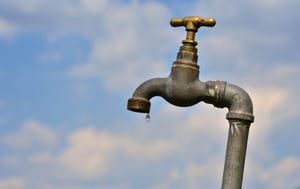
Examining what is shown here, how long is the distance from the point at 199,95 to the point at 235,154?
2.66 feet

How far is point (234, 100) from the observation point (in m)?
6.63

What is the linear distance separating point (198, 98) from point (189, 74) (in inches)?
11.8

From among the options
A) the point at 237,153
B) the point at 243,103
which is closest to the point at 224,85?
the point at 243,103

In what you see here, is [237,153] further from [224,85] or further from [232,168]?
[224,85]

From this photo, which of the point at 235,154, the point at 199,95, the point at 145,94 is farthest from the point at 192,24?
the point at 235,154

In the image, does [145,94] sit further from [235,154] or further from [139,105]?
[235,154]

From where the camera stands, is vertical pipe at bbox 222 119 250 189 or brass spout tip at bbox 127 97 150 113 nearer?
vertical pipe at bbox 222 119 250 189

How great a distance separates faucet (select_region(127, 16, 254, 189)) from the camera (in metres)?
6.46

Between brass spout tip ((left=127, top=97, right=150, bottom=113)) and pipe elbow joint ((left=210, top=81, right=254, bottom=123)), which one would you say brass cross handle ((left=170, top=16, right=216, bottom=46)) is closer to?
pipe elbow joint ((left=210, top=81, right=254, bottom=123))

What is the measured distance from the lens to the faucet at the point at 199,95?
6.46 meters

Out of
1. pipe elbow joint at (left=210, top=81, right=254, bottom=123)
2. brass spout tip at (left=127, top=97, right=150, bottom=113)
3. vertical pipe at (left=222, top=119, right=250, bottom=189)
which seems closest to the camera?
vertical pipe at (left=222, top=119, right=250, bottom=189)

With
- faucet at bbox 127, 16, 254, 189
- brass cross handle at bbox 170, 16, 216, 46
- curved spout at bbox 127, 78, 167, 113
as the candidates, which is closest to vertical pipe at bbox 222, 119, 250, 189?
faucet at bbox 127, 16, 254, 189

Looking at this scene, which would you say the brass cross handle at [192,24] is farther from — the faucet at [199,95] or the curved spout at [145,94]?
the curved spout at [145,94]

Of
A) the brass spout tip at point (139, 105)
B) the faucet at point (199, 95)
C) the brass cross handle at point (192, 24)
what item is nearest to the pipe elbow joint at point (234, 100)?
the faucet at point (199, 95)
